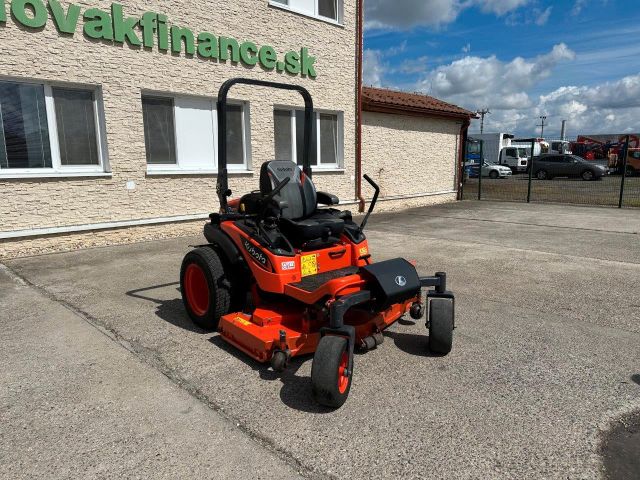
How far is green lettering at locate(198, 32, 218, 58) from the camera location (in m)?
8.62

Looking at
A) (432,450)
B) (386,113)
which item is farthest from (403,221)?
(432,450)

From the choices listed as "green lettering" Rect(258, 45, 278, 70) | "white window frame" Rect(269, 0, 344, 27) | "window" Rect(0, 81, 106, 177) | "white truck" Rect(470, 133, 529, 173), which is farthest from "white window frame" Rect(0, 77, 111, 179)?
"white truck" Rect(470, 133, 529, 173)

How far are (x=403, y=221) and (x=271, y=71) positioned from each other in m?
4.67

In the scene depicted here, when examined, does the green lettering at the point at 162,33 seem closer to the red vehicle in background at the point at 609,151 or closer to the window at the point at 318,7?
the window at the point at 318,7

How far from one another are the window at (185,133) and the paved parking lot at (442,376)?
290 centimetres

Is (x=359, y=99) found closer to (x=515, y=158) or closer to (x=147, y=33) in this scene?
(x=147, y=33)

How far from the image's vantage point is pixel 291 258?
141 inches

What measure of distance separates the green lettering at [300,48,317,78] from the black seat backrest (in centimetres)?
689

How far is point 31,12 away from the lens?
6762mm

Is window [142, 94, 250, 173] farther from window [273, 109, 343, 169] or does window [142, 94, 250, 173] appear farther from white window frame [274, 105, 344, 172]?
white window frame [274, 105, 344, 172]

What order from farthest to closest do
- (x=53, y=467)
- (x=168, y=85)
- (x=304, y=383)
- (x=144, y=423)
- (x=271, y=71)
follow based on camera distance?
(x=271, y=71) → (x=168, y=85) → (x=304, y=383) → (x=144, y=423) → (x=53, y=467)

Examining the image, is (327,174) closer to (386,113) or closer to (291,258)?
(386,113)

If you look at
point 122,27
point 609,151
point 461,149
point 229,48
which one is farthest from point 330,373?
point 609,151

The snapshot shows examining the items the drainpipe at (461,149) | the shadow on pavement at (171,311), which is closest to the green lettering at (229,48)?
the shadow on pavement at (171,311)
